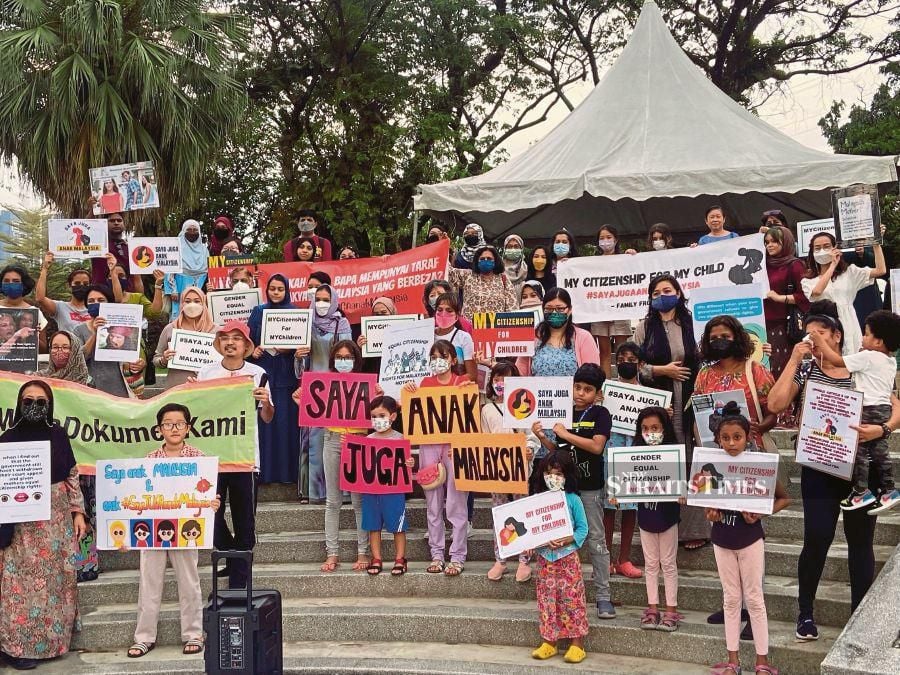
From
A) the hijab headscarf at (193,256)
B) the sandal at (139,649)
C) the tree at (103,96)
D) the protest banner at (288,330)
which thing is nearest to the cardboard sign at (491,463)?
the protest banner at (288,330)

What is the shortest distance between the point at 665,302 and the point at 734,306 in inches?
28.7

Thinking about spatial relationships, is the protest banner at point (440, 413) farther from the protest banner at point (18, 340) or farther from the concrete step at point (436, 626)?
the protest banner at point (18, 340)

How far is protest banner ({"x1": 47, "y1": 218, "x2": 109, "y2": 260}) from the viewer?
1060 cm

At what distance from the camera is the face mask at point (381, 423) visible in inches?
314

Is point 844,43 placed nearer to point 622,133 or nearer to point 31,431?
point 622,133

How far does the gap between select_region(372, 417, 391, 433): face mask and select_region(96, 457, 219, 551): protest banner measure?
4.33ft

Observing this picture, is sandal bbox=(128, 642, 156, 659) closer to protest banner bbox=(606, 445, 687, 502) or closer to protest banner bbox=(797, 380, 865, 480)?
protest banner bbox=(606, 445, 687, 502)

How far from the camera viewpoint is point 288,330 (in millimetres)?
9086

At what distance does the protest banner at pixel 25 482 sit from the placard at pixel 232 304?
3.19 metres

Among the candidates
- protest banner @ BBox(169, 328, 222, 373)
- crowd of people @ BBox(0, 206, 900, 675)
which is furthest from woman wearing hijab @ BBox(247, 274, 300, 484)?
protest banner @ BBox(169, 328, 222, 373)

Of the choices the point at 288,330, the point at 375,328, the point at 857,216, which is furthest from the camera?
the point at 375,328

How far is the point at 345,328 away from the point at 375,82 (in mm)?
13185

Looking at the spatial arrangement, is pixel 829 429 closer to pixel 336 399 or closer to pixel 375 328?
pixel 336 399

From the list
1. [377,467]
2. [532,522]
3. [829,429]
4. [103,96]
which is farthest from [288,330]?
[103,96]
